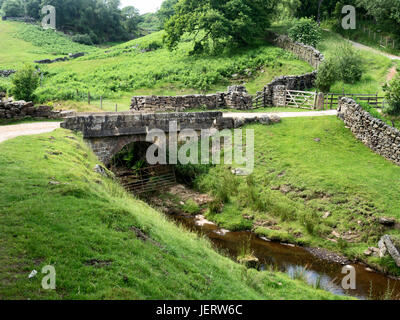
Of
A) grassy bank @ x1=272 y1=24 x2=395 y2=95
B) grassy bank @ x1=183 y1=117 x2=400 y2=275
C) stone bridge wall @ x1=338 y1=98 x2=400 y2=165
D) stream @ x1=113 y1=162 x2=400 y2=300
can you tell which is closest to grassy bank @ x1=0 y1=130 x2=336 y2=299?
stream @ x1=113 y1=162 x2=400 y2=300

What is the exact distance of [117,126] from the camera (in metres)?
22.0

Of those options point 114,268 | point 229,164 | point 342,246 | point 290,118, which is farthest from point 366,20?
point 114,268

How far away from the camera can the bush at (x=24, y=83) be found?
93.6 feet

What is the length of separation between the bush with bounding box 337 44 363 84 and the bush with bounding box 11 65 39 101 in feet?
92.0

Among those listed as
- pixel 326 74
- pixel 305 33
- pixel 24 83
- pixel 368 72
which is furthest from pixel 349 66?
pixel 24 83

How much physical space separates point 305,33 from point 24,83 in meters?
33.8

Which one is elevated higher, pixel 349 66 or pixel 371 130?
pixel 349 66

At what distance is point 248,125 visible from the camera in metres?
26.0

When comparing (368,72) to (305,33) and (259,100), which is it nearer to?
(305,33)

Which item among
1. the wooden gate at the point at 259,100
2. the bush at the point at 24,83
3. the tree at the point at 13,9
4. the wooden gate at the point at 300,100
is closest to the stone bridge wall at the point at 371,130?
the wooden gate at the point at 300,100

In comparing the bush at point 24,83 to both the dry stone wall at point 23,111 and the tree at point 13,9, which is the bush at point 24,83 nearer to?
the dry stone wall at point 23,111

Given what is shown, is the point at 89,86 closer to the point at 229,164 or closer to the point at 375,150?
the point at 229,164

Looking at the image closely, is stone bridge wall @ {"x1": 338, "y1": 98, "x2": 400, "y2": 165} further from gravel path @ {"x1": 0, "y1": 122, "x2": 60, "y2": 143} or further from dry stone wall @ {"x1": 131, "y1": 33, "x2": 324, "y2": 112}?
gravel path @ {"x1": 0, "y1": 122, "x2": 60, "y2": 143}

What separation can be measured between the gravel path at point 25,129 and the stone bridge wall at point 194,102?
8.94 metres
